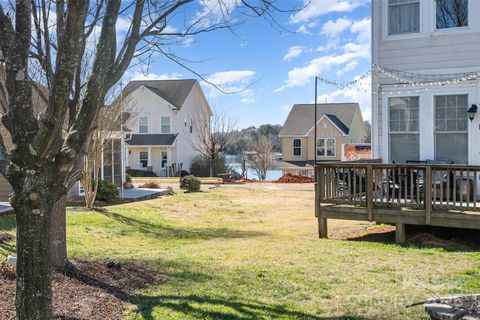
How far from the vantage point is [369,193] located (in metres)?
9.23

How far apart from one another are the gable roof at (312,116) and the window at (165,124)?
32.0ft

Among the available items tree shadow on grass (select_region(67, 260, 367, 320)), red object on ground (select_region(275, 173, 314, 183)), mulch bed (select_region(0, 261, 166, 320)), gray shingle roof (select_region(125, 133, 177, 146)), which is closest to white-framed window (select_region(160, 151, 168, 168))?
gray shingle roof (select_region(125, 133, 177, 146))

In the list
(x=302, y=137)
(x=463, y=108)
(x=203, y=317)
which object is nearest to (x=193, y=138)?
(x=302, y=137)

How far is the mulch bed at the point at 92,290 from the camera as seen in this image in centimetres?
435

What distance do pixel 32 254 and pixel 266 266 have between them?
3985mm

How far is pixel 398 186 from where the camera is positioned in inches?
362

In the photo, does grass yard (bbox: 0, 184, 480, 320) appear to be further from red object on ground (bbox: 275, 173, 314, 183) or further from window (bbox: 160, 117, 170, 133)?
window (bbox: 160, 117, 170, 133)

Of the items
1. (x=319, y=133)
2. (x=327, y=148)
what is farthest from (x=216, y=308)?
(x=319, y=133)

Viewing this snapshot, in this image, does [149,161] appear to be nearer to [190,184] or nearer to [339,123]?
[339,123]

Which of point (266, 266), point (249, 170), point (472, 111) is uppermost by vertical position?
point (472, 111)

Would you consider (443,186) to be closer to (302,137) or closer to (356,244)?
(356,244)

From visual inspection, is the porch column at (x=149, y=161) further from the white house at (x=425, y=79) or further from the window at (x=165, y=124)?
the white house at (x=425, y=79)

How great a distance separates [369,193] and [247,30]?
4.10m

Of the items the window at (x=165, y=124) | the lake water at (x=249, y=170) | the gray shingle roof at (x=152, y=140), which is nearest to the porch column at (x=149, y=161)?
the gray shingle roof at (x=152, y=140)
